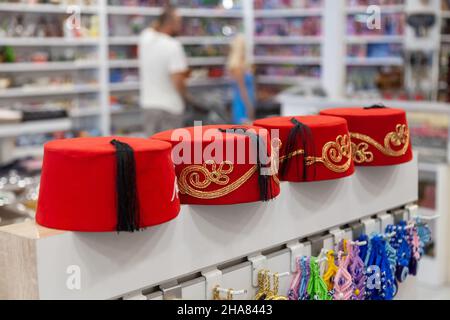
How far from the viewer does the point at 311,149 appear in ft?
5.48

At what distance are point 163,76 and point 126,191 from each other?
3.69 metres

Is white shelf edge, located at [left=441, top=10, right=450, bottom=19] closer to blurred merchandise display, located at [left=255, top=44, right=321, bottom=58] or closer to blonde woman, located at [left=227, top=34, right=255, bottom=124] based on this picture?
blonde woman, located at [left=227, top=34, right=255, bottom=124]

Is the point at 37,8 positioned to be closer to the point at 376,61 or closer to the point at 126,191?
the point at 376,61

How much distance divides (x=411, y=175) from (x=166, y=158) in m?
1.15

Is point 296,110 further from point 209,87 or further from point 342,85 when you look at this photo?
point 209,87

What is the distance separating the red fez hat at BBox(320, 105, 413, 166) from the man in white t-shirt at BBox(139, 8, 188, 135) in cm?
300

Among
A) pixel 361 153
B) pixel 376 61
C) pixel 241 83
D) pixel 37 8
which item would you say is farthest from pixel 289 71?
pixel 361 153

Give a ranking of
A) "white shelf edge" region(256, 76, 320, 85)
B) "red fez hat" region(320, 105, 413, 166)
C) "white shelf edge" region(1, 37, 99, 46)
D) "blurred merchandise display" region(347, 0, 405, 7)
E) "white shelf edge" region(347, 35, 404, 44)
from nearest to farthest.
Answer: "red fez hat" region(320, 105, 413, 166), "white shelf edge" region(1, 37, 99, 46), "blurred merchandise display" region(347, 0, 405, 7), "white shelf edge" region(347, 35, 404, 44), "white shelf edge" region(256, 76, 320, 85)

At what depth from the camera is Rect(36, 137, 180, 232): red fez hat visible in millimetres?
1258

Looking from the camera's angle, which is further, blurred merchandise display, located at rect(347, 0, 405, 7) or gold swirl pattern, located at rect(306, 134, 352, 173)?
blurred merchandise display, located at rect(347, 0, 405, 7)

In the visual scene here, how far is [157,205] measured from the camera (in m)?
1.32

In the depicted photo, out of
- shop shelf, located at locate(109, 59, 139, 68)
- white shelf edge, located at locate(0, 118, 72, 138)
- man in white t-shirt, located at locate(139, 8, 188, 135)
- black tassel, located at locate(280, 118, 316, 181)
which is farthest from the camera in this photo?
shop shelf, located at locate(109, 59, 139, 68)

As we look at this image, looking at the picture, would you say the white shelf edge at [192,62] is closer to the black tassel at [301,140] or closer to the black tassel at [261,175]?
the black tassel at [301,140]

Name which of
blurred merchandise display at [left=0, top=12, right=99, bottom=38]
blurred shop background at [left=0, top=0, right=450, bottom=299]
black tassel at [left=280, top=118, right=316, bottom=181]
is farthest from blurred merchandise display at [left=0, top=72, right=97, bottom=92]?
black tassel at [left=280, top=118, right=316, bottom=181]
